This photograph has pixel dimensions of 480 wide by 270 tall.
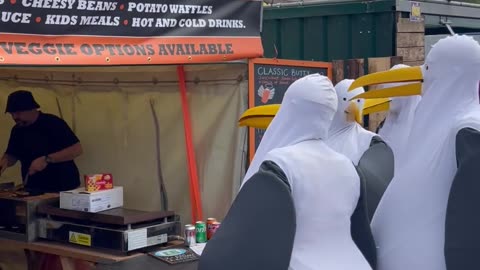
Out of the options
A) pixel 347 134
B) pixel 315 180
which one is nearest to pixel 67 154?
pixel 347 134

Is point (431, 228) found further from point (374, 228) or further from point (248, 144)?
point (248, 144)

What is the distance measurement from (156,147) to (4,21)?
6.87 feet

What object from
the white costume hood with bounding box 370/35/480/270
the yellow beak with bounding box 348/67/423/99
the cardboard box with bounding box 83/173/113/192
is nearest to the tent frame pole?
the cardboard box with bounding box 83/173/113/192

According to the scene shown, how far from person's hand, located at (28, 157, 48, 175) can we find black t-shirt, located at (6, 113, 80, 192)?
3 centimetres

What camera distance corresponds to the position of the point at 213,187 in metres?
5.27

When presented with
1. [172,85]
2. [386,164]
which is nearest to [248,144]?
[172,85]

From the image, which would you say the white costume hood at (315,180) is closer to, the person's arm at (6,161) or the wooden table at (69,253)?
the wooden table at (69,253)

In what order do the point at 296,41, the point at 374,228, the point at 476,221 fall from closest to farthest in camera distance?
the point at 476,221 < the point at 374,228 < the point at 296,41

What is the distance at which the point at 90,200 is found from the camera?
4535mm

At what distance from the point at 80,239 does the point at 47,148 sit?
141cm

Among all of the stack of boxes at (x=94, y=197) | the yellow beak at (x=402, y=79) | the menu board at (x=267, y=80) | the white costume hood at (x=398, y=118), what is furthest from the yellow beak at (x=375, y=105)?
the stack of boxes at (x=94, y=197)

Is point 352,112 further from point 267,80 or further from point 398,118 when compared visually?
point 267,80

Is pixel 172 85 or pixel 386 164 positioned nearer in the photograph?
pixel 386 164

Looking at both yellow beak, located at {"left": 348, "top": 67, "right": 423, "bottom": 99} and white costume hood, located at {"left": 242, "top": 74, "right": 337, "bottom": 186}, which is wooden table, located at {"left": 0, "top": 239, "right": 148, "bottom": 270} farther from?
yellow beak, located at {"left": 348, "top": 67, "right": 423, "bottom": 99}
